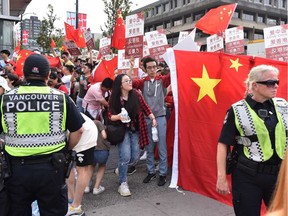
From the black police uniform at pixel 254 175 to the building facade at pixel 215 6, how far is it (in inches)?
1955

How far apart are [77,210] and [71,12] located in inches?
558

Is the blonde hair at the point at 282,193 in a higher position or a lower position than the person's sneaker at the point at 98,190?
higher

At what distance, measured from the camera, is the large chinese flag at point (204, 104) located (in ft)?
13.7

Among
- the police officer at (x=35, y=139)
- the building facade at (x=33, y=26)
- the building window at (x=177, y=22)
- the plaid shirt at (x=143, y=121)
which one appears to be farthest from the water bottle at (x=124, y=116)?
the building window at (x=177, y=22)

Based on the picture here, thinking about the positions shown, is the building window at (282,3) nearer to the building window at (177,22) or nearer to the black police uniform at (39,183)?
the building window at (177,22)

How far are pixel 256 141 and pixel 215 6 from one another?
175 ft

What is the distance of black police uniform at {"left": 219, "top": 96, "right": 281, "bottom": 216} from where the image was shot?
8.68 feet

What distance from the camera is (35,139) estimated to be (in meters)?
2.66

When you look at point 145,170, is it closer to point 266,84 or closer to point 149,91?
point 149,91

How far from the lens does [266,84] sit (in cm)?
268

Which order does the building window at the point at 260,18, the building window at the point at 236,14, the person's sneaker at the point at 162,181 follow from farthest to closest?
the building window at the point at 260,18 → the building window at the point at 236,14 → the person's sneaker at the point at 162,181

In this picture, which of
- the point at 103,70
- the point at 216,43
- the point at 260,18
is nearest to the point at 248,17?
the point at 260,18

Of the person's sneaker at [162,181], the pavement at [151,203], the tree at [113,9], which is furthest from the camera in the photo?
the tree at [113,9]

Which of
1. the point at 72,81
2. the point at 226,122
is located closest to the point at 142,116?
the point at 226,122
